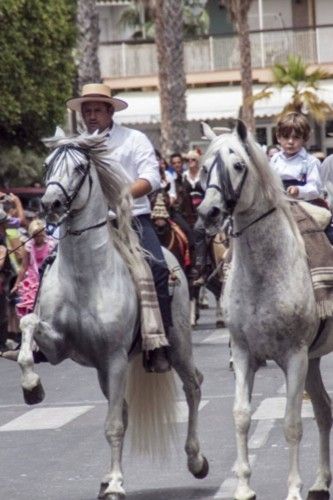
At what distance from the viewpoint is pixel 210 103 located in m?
60.9

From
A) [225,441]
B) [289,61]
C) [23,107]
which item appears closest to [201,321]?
[225,441]

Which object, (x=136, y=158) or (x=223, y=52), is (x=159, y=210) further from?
(x=223, y=52)

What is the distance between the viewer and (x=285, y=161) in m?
12.2

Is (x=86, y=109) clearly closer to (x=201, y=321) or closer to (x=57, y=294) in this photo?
(x=57, y=294)

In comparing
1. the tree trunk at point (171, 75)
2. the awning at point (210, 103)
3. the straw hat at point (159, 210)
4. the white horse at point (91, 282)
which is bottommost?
the awning at point (210, 103)

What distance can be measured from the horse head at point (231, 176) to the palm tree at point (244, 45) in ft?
139

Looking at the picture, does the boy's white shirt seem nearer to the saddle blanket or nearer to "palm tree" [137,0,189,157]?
the saddle blanket

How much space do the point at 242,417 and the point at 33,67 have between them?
115 feet

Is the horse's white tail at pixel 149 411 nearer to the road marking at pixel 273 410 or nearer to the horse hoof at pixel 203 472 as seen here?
the horse hoof at pixel 203 472

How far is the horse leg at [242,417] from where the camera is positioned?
9.84 m

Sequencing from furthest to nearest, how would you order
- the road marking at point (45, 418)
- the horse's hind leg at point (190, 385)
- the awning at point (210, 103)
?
the awning at point (210, 103) < the road marking at point (45, 418) < the horse's hind leg at point (190, 385)

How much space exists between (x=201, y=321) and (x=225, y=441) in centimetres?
1244

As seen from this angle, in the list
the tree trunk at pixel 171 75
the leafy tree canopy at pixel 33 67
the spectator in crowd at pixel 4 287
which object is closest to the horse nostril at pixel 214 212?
the spectator in crowd at pixel 4 287

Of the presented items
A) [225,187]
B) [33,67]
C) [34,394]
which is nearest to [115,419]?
[34,394]
